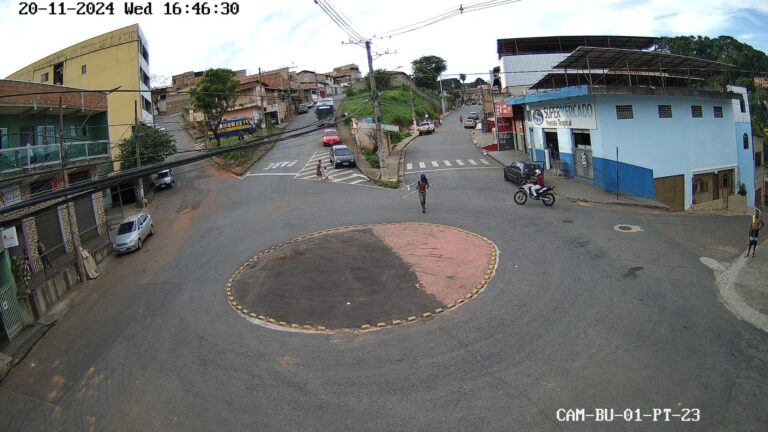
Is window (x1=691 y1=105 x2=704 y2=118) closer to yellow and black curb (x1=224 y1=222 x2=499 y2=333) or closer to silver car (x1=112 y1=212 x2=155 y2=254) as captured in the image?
yellow and black curb (x1=224 y1=222 x2=499 y2=333)

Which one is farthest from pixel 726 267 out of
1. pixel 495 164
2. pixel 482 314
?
pixel 495 164

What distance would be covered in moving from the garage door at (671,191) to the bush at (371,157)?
18680 millimetres

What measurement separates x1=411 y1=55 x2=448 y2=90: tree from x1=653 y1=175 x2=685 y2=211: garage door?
77762 millimetres

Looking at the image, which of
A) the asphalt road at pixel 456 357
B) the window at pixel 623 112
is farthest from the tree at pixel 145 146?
the window at pixel 623 112

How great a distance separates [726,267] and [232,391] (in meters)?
13.2

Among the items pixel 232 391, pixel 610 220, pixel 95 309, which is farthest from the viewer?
pixel 610 220

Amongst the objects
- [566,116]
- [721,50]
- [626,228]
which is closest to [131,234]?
[626,228]

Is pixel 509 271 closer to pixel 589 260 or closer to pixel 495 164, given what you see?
pixel 589 260

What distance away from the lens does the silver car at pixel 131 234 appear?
2052cm

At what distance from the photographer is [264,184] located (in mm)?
31703

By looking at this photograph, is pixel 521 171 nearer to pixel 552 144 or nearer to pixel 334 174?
pixel 552 144

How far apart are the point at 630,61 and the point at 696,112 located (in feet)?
16.9

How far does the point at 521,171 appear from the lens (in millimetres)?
26500

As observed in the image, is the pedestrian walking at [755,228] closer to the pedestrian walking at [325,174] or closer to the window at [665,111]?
the window at [665,111]
